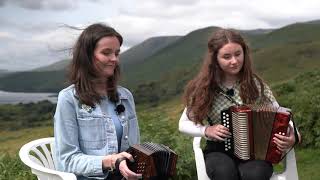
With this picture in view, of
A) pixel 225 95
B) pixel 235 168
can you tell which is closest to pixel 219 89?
pixel 225 95

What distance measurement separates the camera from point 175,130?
6902mm

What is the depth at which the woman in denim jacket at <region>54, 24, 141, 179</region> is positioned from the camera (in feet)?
11.0

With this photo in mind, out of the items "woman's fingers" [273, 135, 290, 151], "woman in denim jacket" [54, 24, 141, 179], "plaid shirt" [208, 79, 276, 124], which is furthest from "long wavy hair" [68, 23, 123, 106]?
"woman's fingers" [273, 135, 290, 151]

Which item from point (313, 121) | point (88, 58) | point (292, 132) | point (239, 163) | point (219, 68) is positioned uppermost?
point (88, 58)

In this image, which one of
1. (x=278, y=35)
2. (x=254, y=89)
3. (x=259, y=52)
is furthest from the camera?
(x=278, y=35)

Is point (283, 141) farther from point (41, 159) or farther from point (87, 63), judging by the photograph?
point (41, 159)

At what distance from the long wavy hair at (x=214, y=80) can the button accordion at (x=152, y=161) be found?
1.29 metres

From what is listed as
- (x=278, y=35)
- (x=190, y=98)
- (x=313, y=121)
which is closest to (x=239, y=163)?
(x=190, y=98)

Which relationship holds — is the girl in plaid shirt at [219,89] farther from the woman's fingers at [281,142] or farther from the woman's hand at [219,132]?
the woman's fingers at [281,142]

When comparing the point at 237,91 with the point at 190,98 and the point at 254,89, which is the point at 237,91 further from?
the point at 190,98

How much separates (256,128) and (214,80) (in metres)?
0.76

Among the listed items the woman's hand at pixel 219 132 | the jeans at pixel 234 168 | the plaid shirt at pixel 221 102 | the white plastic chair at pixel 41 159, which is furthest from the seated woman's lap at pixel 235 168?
the white plastic chair at pixel 41 159

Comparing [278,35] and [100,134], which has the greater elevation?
[100,134]

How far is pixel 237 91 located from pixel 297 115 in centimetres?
441
